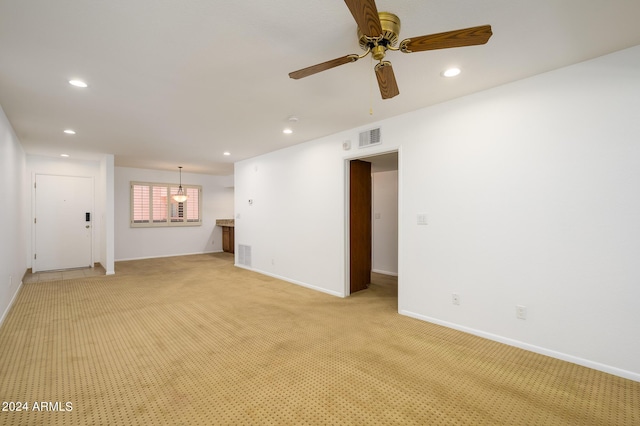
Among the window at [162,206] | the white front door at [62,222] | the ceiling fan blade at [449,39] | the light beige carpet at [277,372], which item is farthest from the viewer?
the window at [162,206]

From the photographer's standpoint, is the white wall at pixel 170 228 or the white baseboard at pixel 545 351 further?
the white wall at pixel 170 228

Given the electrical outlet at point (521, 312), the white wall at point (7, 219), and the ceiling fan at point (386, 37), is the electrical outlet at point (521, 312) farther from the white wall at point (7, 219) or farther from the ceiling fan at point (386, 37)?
the white wall at point (7, 219)

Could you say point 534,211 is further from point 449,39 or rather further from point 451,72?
point 449,39

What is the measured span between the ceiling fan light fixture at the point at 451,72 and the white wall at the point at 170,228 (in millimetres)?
8247

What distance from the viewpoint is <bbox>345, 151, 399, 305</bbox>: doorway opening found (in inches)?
181

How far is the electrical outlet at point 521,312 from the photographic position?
276 centimetres

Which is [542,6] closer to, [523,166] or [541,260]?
[523,166]

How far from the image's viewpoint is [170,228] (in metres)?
8.74

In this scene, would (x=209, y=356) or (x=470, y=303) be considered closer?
(x=209, y=356)

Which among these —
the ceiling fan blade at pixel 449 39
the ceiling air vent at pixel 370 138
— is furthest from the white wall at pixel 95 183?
the ceiling fan blade at pixel 449 39

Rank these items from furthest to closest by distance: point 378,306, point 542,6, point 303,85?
point 378,306 < point 303,85 < point 542,6

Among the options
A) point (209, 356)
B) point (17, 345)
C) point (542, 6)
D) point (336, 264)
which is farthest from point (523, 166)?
point (17, 345)

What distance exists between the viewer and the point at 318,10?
1.81 m

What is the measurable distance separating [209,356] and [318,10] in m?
2.91
